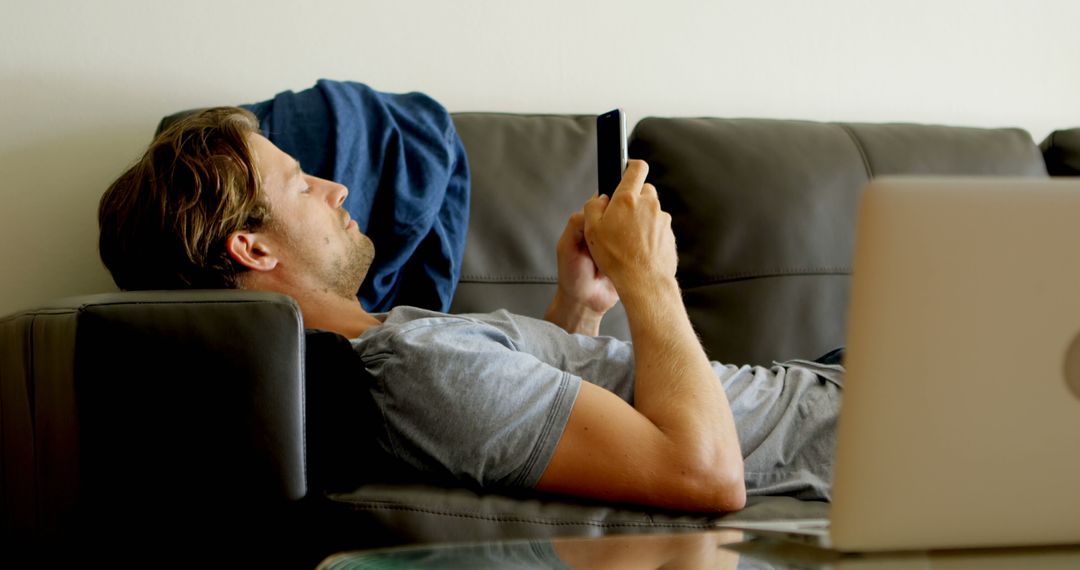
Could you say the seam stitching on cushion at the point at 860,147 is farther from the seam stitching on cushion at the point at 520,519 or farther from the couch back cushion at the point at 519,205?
the seam stitching on cushion at the point at 520,519

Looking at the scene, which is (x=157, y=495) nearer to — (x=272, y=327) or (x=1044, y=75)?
(x=272, y=327)

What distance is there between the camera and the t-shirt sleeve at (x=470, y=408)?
107 centimetres

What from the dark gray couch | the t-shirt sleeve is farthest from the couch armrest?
the t-shirt sleeve

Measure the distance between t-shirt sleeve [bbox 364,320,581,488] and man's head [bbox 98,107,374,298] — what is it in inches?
12.9

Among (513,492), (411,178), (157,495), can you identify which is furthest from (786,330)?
(157,495)

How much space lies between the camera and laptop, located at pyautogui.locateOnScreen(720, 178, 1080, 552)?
59 centimetres

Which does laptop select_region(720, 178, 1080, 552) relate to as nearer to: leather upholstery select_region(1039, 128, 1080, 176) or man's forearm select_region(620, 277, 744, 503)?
man's forearm select_region(620, 277, 744, 503)

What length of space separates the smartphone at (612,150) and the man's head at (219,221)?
0.37m

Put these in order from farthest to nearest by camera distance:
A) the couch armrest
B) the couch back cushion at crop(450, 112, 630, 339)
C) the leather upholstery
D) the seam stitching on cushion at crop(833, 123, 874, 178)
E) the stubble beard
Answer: the leather upholstery
the seam stitching on cushion at crop(833, 123, 874, 178)
the couch back cushion at crop(450, 112, 630, 339)
the stubble beard
the couch armrest

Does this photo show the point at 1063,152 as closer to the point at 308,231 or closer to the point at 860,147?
the point at 860,147

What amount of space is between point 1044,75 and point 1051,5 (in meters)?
0.15

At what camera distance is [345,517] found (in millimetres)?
1055

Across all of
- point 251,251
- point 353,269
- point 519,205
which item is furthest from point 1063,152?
point 251,251

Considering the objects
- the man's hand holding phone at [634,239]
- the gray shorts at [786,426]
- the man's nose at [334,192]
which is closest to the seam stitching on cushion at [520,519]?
the gray shorts at [786,426]
